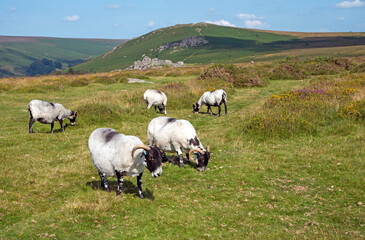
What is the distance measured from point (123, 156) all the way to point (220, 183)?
12.5ft

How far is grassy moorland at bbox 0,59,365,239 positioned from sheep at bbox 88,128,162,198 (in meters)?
0.85

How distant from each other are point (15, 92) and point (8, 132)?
20.4 m

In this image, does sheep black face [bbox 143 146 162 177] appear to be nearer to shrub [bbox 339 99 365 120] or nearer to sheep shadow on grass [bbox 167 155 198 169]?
sheep shadow on grass [bbox 167 155 198 169]

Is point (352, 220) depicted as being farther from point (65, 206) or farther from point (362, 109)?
point (362, 109)

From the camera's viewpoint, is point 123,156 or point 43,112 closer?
point 123,156

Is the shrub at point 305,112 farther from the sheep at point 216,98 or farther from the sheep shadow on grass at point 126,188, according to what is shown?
the sheep shadow on grass at point 126,188

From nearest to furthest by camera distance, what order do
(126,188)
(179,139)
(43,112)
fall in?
(126,188)
(179,139)
(43,112)

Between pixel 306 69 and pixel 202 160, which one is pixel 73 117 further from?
pixel 306 69

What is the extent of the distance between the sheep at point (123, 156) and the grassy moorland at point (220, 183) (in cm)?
85

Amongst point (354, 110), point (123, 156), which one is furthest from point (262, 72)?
point (123, 156)

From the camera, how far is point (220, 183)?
10.3m

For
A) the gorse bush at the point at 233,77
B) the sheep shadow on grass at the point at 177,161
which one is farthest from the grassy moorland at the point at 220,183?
the gorse bush at the point at 233,77

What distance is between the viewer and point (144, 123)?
65.5 ft

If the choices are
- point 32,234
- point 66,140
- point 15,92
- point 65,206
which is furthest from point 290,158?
point 15,92
